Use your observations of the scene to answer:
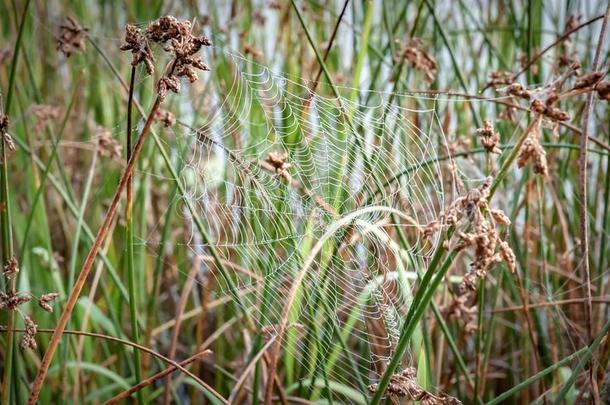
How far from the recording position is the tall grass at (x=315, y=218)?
42.7 inches

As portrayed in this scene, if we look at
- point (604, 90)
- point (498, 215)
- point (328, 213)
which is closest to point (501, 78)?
point (328, 213)

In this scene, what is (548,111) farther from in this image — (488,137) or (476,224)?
(476,224)

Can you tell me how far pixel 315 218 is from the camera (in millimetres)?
1354

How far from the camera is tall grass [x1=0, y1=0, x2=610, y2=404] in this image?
3.56 ft

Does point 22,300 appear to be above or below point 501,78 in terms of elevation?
below

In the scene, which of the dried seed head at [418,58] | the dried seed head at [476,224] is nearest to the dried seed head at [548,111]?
the dried seed head at [476,224]

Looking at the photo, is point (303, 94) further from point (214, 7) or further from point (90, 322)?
point (90, 322)

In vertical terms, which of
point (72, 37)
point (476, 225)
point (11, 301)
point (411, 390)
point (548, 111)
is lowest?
point (411, 390)

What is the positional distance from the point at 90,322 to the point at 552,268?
46.7 inches

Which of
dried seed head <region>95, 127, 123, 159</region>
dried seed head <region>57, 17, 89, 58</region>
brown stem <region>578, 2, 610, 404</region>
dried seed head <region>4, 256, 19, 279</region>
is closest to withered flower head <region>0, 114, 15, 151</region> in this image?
dried seed head <region>4, 256, 19, 279</region>

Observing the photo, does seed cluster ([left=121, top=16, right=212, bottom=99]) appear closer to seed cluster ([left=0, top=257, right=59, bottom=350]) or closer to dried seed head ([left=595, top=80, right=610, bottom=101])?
seed cluster ([left=0, top=257, right=59, bottom=350])

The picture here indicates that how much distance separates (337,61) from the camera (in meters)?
2.30

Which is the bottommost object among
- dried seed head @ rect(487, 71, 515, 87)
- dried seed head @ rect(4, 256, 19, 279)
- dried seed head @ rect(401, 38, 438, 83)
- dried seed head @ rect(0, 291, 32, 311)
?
dried seed head @ rect(0, 291, 32, 311)

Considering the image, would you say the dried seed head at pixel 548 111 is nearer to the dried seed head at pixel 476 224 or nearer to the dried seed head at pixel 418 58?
the dried seed head at pixel 476 224
